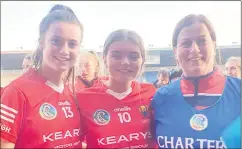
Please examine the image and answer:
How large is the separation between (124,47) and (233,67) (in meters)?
0.46

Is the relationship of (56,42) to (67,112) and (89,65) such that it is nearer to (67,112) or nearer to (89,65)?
(89,65)

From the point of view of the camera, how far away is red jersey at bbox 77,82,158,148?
3.40 feet

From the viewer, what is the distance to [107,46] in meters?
1.07

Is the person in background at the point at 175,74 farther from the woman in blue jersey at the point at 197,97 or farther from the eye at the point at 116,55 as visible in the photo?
the eye at the point at 116,55

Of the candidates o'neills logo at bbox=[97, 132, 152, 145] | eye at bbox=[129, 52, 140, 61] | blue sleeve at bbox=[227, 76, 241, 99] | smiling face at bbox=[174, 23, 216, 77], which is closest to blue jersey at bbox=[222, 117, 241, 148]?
blue sleeve at bbox=[227, 76, 241, 99]

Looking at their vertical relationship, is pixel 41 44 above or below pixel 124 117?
above

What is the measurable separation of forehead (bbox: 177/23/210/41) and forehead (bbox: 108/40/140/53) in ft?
0.64

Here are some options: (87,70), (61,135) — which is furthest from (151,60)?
(61,135)

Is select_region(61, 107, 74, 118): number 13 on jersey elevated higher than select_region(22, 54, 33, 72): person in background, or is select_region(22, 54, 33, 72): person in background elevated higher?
select_region(22, 54, 33, 72): person in background

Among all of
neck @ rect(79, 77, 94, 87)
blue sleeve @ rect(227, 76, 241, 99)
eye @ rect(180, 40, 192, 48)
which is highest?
eye @ rect(180, 40, 192, 48)

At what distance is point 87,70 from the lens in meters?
1.06

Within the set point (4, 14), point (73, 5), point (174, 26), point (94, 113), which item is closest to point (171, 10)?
point (174, 26)

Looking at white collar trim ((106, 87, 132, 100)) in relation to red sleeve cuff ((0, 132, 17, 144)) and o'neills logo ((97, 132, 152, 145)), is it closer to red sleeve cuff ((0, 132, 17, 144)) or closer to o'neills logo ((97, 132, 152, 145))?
o'neills logo ((97, 132, 152, 145))

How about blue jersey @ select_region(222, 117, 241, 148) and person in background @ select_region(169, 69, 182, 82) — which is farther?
person in background @ select_region(169, 69, 182, 82)
